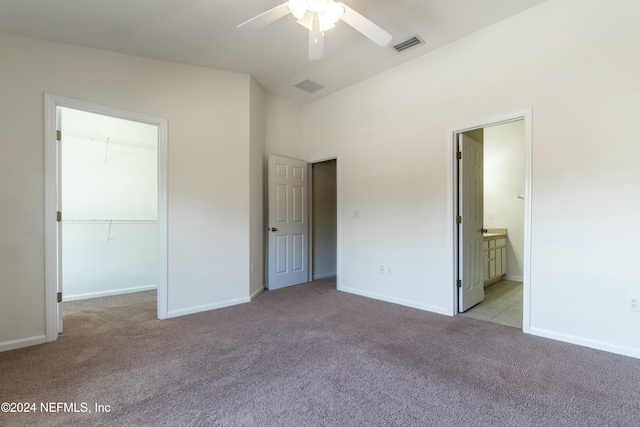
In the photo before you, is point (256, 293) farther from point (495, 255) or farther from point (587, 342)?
point (495, 255)

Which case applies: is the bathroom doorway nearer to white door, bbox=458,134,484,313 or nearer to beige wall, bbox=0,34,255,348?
white door, bbox=458,134,484,313

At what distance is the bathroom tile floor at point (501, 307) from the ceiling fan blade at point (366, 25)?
281 cm

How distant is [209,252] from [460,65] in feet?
11.2

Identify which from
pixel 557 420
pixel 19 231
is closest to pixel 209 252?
pixel 19 231

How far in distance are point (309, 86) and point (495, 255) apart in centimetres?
380

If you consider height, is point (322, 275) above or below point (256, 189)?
below

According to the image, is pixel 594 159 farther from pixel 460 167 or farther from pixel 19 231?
pixel 19 231

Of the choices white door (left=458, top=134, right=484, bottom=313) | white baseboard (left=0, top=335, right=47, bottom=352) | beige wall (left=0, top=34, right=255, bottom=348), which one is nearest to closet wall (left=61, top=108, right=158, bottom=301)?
beige wall (left=0, top=34, right=255, bottom=348)

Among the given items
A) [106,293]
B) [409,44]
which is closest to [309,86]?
[409,44]

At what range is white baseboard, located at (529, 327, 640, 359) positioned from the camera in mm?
2178

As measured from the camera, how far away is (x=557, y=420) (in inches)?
59.6

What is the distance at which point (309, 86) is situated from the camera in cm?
410

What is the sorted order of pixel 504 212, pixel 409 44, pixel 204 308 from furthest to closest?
pixel 504 212, pixel 204 308, pixel 409 44

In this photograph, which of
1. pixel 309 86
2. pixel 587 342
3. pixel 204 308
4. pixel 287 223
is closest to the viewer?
pixel 587 342
